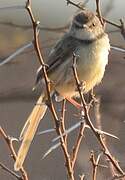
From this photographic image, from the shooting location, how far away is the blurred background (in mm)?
4625

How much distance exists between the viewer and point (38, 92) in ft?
16.0

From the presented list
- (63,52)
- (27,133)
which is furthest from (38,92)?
(27,133)

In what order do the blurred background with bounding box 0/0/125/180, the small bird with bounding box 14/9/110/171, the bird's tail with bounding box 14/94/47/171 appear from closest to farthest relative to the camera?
the bird's tail with bounding box 14/94/47/171, the small bird with bounding box 14/9/110/171, the blurred background with bounding box 0/0/125/180

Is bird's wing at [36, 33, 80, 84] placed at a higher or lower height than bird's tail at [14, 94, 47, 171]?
higher

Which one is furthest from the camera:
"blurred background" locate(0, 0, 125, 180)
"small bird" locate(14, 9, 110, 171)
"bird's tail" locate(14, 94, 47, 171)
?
"blurred background" locate(0, 0, 125, 180)

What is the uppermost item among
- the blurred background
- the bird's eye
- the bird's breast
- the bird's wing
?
the bird's eye

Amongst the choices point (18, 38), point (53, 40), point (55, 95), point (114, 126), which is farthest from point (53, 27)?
point (55, 95)

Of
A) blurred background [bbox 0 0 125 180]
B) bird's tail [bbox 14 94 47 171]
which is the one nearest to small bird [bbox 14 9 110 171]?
bird's tail [bbox 14 94 47 171]

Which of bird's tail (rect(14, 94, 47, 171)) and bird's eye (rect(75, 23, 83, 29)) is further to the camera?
bird's eye (rect(75, 23, 83, 29))

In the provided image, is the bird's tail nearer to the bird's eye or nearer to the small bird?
the small bird

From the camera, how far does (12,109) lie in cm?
512

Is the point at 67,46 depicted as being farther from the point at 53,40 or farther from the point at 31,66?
the point at 31,66

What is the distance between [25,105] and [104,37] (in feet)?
7.18

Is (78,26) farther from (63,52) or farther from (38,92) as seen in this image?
(38,92)
